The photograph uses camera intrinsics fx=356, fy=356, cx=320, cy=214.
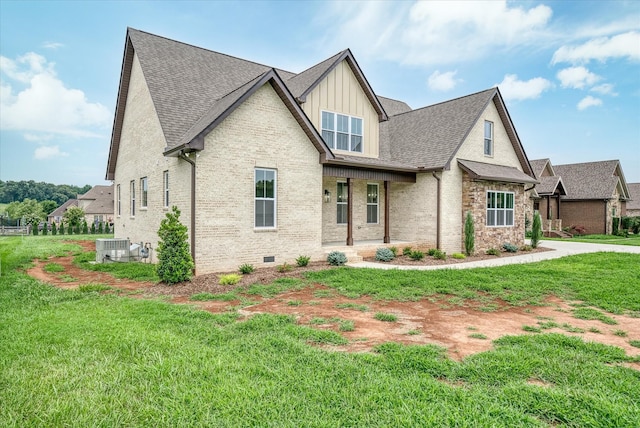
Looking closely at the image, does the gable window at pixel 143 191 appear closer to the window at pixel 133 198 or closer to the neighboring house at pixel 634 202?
the window at pixel 133 198

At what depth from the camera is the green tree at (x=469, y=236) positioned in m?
16.0

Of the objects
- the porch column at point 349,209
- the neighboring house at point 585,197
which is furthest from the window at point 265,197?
the neighboring house at point 585,197

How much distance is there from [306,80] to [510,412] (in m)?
14.7

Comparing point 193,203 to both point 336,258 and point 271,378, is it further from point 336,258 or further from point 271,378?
point 271,378

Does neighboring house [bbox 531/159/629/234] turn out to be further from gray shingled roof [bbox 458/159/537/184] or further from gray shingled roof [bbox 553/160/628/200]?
gray shingled roof [bbox 458/159/537/184]

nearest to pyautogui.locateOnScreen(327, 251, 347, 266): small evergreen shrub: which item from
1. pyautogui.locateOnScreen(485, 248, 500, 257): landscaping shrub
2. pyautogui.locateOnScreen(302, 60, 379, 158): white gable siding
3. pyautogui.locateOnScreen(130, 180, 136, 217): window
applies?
pyautogui.locateOnScreen(302, 60, 379, 158): white gable siding

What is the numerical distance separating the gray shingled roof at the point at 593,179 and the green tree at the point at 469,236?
72.8 feet

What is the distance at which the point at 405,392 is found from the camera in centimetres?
358

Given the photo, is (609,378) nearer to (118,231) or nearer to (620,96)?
(118,231)

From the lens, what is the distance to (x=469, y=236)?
16.0 m

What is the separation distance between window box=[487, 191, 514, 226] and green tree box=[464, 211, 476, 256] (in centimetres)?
191

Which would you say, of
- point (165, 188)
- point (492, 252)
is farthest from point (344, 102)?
point (492, 252)

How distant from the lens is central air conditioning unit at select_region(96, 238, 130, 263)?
14.1 meters

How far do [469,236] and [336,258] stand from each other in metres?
6.91
